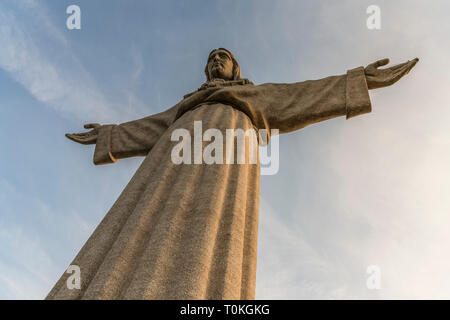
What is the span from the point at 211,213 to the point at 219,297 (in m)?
0.67

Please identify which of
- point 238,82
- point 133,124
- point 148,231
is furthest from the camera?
point 133,124

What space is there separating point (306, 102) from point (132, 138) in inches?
94.1

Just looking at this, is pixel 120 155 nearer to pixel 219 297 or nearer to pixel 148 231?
pixel 148 231

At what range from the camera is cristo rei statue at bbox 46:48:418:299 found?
8.08 ft

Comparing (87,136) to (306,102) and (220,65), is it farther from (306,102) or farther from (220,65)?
(306,102)

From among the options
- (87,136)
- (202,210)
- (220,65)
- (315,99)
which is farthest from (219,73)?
(202,210)

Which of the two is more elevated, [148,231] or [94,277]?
[148,231]

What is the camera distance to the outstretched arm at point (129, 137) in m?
5.71

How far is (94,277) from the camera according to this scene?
2.58 m

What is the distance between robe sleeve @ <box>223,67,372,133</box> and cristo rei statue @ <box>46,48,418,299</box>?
0.01 m

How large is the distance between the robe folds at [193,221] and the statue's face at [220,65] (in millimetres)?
1057

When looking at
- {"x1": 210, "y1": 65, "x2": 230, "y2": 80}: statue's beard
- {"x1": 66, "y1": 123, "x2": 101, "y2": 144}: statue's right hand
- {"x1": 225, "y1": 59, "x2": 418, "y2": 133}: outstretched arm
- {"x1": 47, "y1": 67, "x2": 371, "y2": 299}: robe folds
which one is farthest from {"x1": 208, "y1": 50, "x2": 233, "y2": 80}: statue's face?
{"x1": 66, "y1": 123, "x2": 101, "y2": 144}: statue's right hand
